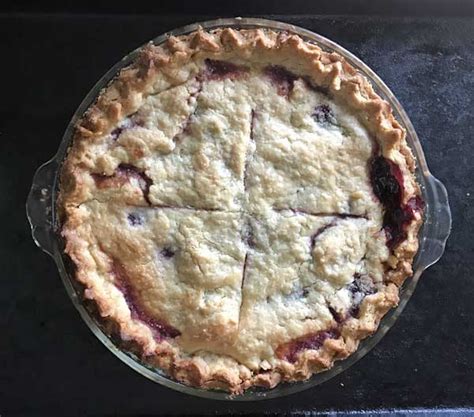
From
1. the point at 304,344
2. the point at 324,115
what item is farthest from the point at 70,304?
the point at 324,115

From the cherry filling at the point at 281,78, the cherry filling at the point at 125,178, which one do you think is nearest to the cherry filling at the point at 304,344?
the cherry filling at the point at 125,178

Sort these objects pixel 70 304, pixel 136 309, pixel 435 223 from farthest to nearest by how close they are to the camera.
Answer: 1. pixel 70 304
2. pixel 435 223
3. pixel 136 309

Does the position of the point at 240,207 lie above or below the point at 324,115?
below

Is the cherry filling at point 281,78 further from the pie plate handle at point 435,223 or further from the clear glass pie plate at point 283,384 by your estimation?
the pie plate handle at point 435,223

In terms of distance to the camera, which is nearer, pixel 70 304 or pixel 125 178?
pixel 125 178

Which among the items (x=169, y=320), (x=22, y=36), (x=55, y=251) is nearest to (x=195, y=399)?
(x=169, y=320)

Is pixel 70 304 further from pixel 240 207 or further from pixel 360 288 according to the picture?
pixel 360 288

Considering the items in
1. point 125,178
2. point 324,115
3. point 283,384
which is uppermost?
point 324,115

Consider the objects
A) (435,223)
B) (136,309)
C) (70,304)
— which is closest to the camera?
(136,309)
